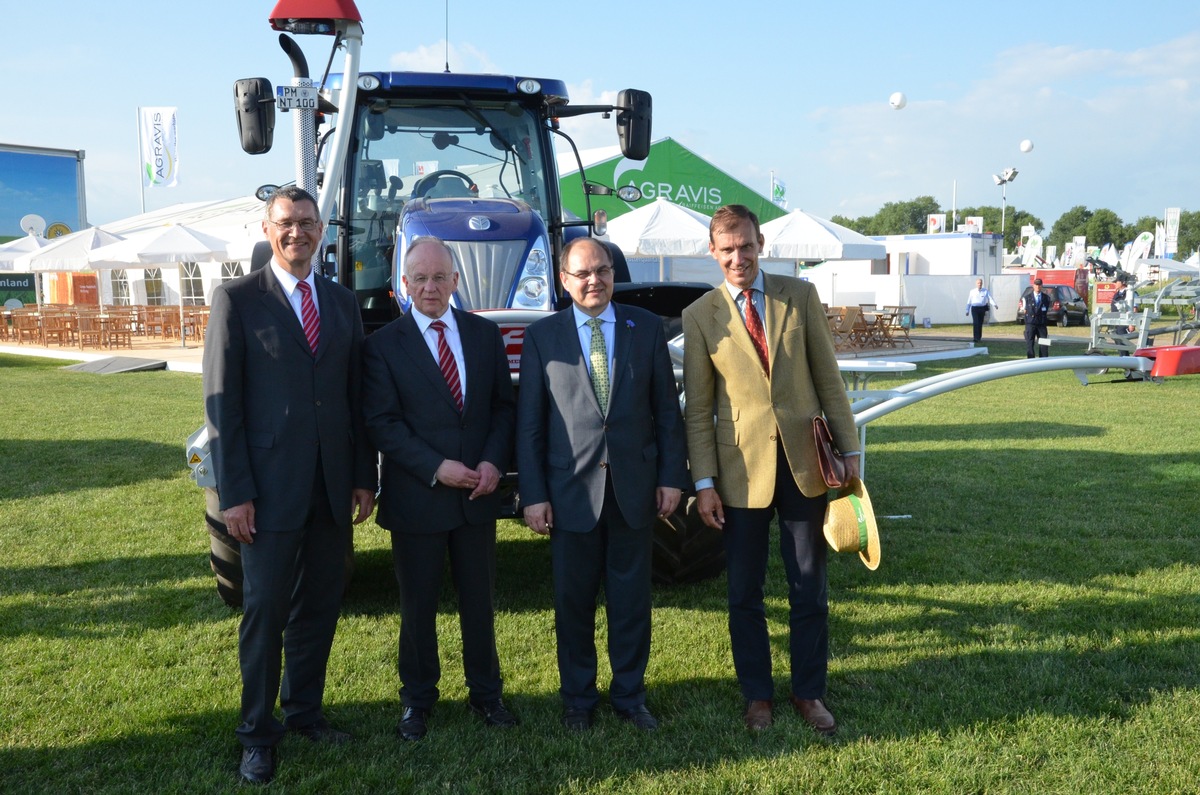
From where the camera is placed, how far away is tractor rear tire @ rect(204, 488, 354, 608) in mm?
4242

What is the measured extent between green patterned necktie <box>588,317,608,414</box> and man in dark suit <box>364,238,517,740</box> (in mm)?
335

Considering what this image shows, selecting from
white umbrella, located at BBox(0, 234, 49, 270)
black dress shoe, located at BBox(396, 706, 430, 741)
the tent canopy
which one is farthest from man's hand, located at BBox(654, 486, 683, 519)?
white umbrella, located at BBox(0, 234, 49, 270)

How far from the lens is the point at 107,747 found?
3.39 meters

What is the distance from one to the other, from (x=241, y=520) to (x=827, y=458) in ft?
6.33

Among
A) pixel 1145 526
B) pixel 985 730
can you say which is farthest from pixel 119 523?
pixel 1145 526

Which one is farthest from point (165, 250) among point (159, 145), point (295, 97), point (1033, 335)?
point (159, 145)

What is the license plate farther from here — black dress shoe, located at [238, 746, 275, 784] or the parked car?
the parked car

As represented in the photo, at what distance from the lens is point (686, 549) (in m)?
4.84

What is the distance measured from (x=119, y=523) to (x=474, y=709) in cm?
402

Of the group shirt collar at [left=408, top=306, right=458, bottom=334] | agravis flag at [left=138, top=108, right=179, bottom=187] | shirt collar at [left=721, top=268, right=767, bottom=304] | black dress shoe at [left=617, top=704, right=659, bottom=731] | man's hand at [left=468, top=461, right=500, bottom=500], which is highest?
agravis flag at [left=138, top=108, right=179, bottom=187]

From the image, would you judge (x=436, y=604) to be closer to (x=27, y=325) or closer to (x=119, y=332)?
(x=119, y=332)

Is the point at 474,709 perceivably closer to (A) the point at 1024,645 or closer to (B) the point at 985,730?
(B) the point at 985,730

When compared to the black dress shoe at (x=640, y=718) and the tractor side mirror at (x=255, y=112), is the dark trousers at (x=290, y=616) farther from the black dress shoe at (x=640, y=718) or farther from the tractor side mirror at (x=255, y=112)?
the tractor side mirror at (x=255, y=112)

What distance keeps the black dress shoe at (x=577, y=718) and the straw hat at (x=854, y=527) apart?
1053 mm
